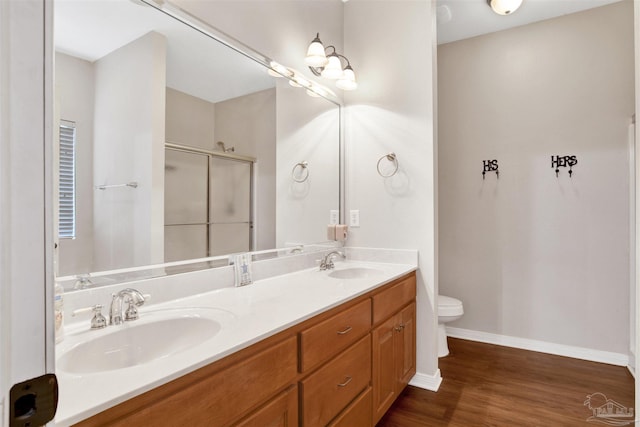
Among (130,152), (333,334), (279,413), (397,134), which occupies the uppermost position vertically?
(397,134)

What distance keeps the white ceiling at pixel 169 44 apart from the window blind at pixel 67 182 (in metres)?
0.25

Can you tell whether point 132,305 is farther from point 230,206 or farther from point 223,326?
point 230,206

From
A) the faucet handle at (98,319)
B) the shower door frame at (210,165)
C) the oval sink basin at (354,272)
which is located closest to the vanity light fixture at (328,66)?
the shower door frame at (210,165)

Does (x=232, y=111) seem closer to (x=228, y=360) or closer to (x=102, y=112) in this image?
(x=102, y=112)

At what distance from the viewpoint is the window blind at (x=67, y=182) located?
104 cm

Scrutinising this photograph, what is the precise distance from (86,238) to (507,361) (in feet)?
9.35

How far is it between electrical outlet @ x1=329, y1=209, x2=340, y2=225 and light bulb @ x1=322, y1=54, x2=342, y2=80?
0.91 meters

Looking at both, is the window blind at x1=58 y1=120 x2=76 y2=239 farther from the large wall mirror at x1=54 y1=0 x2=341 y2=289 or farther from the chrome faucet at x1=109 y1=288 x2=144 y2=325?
the chrome faucet at x1=109 y1=288 x2=144 y2=325

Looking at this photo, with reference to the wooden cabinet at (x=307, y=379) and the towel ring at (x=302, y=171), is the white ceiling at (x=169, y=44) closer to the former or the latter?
the towel ring at (x=302, y=171)

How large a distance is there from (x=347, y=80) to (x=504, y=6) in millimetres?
1301

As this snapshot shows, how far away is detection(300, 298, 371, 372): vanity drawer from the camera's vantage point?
115 cm

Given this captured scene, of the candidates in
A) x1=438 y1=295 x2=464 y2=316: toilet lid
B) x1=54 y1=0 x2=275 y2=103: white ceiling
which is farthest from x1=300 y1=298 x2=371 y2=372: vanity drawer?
x1=438 y1=295 x2=464 y2=316: toilet lid

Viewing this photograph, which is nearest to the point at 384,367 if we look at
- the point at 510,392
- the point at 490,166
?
the point at 510,392

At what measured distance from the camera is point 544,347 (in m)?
2.71
